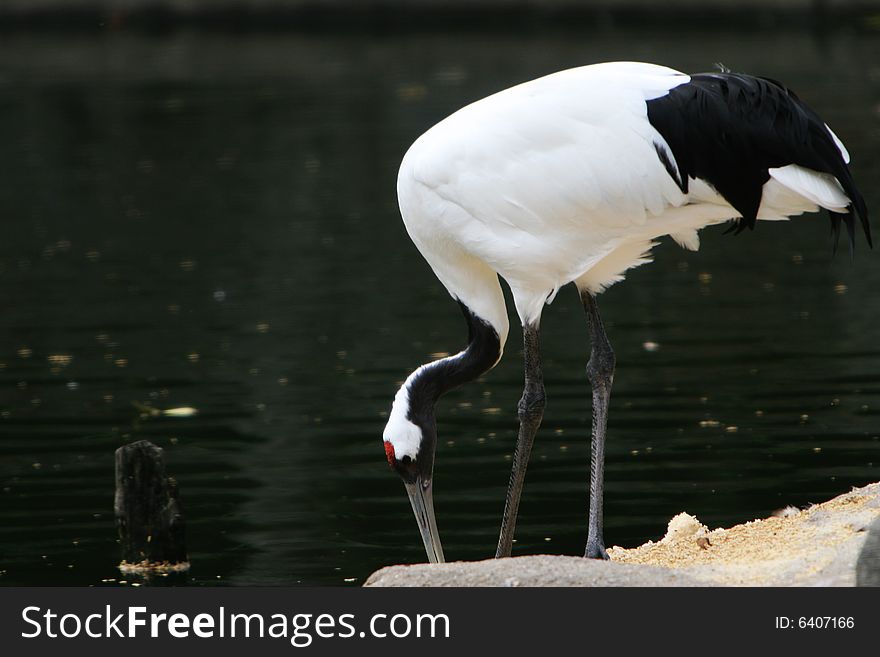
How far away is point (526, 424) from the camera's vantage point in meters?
8.54

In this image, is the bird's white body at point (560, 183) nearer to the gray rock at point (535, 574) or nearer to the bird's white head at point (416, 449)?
the bird's white head at point (416, 449)

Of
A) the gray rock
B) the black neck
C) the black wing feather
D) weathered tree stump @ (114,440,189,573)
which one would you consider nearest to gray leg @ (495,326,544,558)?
the black neck

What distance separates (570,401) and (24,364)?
488 centimetres

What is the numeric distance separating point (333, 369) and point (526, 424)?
527 centimetres

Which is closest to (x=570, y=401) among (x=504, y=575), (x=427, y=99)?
(x=504, y=575)

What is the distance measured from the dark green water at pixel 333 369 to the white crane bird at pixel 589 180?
1221 millimetres

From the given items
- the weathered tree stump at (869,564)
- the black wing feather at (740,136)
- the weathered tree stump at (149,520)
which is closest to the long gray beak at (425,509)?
the weathered tree stump at (149,520)

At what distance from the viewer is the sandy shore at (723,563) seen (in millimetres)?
6621

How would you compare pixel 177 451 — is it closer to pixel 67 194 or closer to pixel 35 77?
pixel 67 194

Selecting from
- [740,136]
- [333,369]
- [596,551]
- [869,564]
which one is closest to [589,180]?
[740,136]

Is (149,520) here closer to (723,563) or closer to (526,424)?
(526,424)

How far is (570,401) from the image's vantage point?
12266mm

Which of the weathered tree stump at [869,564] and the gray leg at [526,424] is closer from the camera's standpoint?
the weathered tree stump at [869,564]
